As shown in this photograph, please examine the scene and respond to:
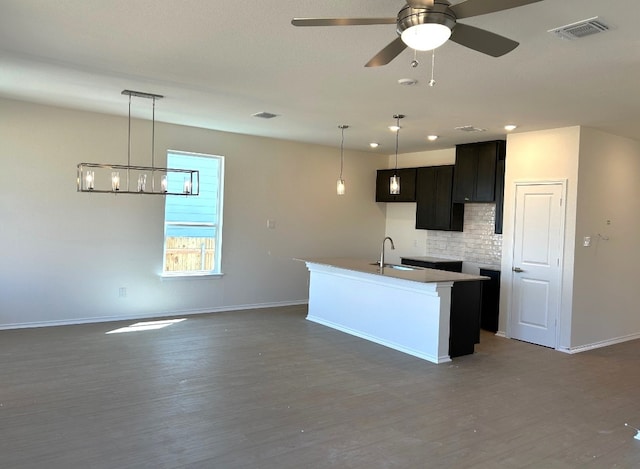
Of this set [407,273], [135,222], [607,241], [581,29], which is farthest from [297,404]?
[607,241]

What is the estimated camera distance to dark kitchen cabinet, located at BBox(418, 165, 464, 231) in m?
7.34

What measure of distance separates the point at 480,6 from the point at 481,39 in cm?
32

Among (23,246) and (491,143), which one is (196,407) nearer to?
(23,246)

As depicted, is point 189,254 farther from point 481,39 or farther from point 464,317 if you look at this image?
point 481,39

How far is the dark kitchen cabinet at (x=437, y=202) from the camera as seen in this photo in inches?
289

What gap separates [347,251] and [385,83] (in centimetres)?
466

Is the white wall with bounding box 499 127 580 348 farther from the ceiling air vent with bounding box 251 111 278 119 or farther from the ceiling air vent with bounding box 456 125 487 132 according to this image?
the ceiling air vent with bounding box 251 111 278 119

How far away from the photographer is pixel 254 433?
3186mm

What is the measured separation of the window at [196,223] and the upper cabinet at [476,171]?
11.3ft

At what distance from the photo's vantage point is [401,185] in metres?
8.34

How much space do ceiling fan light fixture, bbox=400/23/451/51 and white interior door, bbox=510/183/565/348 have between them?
13.7ft

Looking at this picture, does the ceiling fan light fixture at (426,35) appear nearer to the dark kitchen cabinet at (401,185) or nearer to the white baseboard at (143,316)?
the white baseboard at (143,316)

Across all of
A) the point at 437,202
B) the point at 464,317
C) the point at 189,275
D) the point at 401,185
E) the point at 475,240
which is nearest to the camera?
the point at 464,317

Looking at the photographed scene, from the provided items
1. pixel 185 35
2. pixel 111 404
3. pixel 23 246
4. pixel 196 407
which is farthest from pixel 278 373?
pixel 23 246
